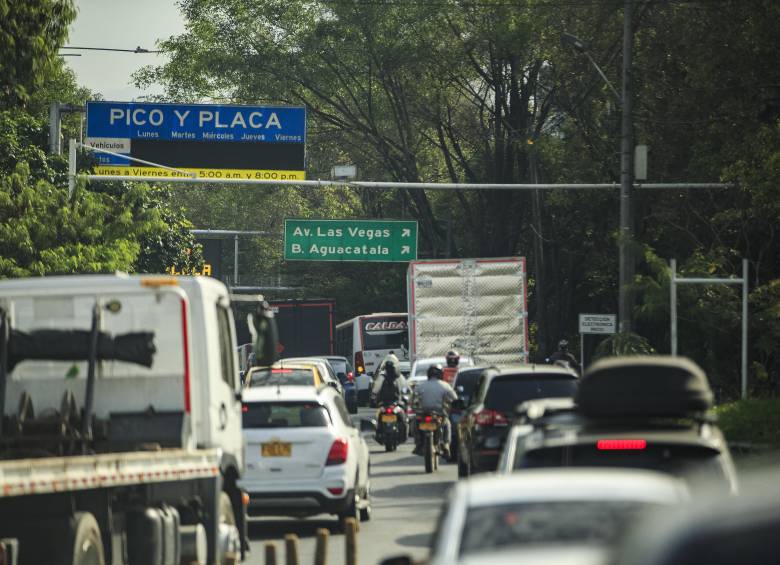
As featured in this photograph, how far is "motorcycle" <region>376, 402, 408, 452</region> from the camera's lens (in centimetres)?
2900

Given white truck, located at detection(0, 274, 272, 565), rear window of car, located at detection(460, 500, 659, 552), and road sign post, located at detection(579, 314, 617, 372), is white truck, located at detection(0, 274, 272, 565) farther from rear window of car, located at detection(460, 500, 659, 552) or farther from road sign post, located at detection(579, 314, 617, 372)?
road sign post, located at detection(579, 314, 617, 372)

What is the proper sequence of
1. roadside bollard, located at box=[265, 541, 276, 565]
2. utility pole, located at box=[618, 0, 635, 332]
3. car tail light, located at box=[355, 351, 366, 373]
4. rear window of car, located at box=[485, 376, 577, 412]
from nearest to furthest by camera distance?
1. roadside bollard, located at box=[265, 541, 276, 565]
2. rear window of car, located at box=[485, 376, 577, 412]
3. utility pole, located at box=[618, 0, 635, 332]
4. car tail light, located at box=[355, 351, 366, 373]

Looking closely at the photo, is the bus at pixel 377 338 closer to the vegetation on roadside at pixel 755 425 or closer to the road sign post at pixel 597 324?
the road sign post at pixel 597 324

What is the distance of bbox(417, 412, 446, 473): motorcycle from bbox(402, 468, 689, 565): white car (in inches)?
689

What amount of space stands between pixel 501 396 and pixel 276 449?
12.2 ft

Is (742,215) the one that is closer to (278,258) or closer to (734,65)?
(734,65)

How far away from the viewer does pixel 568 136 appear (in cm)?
4472

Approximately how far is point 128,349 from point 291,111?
32.6 metres

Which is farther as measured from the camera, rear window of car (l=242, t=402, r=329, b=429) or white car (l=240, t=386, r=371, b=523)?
rear window of car (l=242, t=402, r=329, b=429)

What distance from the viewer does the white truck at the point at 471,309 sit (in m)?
36.7

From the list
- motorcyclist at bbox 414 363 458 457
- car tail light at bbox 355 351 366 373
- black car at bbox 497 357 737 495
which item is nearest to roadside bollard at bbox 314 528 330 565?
black car at bbox 497 357 737 495

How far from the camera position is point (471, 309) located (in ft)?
121

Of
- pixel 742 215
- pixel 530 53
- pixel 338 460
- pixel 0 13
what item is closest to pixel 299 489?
pixel 338 460

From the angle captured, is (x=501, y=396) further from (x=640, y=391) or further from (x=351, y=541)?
(x=640, y=391)
